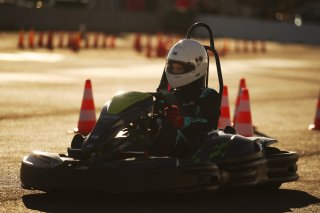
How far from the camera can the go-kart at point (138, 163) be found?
8570mm

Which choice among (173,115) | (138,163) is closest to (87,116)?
(173,115)

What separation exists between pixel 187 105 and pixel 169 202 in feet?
4.13

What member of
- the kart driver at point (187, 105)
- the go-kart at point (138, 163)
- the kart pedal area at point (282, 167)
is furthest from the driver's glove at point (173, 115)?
the kart pedal area at point (282, 167)

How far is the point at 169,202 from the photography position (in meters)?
8.87

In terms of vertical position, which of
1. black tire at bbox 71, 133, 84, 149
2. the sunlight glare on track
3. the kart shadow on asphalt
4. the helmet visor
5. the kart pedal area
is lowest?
the sunlight glare on track

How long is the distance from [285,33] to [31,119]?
3643 centimetres

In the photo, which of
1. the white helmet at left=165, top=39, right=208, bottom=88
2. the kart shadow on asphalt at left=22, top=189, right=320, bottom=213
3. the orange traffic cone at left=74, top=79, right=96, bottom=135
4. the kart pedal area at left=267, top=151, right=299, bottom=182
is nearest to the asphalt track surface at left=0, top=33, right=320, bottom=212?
the kart shadow on asphalt at left=22, top=189, right=320, bottom=213

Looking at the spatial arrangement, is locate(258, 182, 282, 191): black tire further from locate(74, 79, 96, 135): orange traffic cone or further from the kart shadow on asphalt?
locate(74, 79, 96, 135): orange traffic cone

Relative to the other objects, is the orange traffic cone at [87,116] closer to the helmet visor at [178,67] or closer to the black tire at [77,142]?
the helmet visor at [178,67]

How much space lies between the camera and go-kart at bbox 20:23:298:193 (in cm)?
857

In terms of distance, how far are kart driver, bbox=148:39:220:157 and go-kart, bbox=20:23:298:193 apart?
116 mm

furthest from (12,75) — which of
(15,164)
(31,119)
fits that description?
(15,164)

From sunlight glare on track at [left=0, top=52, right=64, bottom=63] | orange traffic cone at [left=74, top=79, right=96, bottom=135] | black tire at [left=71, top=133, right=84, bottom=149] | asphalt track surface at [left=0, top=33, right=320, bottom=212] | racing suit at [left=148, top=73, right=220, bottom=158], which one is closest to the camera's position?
asphalt track surface at [left=0, top=33, right=320, bottom=212]

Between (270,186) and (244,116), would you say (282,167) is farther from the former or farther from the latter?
(244,116)
